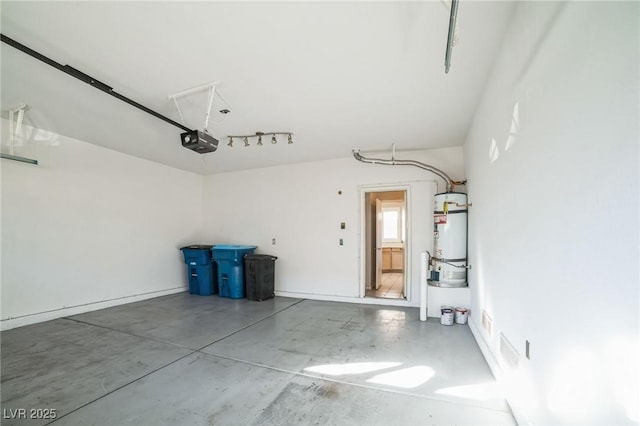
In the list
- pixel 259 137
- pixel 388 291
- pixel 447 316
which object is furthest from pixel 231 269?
pixel 447 316

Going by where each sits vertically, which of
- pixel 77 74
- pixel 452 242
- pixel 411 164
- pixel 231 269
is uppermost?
pixel 77 74

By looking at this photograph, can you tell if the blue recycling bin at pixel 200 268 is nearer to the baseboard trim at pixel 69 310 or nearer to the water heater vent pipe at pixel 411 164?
the baseboard trim at pixel 69 310

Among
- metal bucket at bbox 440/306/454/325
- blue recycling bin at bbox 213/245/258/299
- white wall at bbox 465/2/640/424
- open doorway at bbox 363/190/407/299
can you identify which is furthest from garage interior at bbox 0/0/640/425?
open doorway at bbox 363/190/407/299

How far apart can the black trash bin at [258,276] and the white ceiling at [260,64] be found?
2.58 meters

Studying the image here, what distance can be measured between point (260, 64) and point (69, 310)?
484cm

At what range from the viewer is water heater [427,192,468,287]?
4156 mm

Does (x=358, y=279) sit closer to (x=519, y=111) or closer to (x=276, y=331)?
(x=276, y=331)

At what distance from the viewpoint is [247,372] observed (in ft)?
8.38

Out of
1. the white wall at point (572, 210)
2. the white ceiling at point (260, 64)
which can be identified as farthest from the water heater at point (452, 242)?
the white wall at point (572, 210)

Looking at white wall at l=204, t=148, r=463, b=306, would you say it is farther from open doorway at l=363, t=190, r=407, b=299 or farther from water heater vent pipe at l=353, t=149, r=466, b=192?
open doorway at l=363, t=190, r=407, b=299

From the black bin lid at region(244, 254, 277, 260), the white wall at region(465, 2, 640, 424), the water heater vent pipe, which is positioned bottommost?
the black bin lid at region(244, 254, 277, 260)

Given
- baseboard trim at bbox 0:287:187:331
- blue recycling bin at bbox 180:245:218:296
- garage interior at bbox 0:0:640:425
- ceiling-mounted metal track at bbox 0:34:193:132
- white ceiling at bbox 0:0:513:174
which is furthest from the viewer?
blue recycling bin at bbox 180:245:218:296

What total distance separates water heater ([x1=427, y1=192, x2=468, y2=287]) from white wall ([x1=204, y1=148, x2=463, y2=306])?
56cm

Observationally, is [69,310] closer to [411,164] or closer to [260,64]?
[260,64]
